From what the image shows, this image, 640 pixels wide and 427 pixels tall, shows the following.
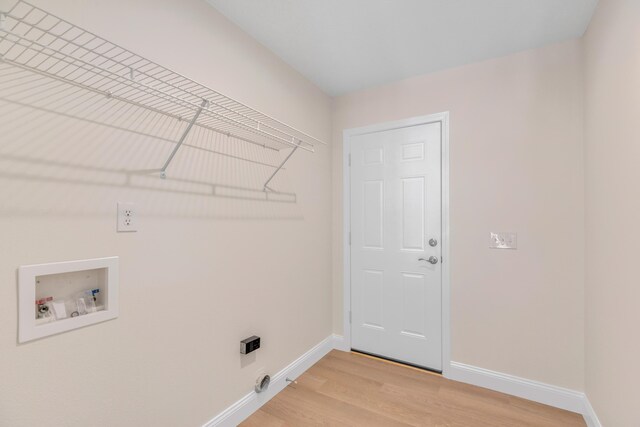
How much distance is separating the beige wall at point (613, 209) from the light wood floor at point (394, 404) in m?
0.44

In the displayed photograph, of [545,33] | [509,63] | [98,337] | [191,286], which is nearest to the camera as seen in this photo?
[98,337]

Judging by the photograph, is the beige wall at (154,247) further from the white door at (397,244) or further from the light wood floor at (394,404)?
the white door at (397,244)

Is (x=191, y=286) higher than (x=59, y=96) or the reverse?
the reverse

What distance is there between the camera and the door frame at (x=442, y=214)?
7.61 ft

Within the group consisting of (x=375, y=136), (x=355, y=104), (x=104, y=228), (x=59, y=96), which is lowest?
(x=104, y=228)

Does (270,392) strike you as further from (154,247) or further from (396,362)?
(154,247)

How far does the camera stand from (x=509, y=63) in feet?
7.02

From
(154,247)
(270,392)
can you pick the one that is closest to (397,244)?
(270,392)

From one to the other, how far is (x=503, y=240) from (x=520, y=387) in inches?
41.5

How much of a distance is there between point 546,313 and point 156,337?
246 cm

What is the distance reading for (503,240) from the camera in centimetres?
214

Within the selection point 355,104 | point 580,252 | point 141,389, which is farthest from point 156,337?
point 580,252

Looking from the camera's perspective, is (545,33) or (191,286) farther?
(545,33)

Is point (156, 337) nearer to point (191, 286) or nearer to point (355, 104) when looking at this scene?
point (191, 286)
